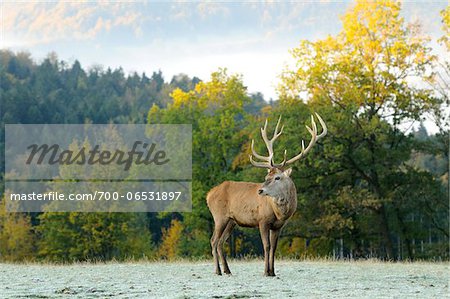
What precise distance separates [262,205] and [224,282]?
1984mm

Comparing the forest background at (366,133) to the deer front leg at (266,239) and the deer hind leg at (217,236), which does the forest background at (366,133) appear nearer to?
the deer hind leg at (217,236)

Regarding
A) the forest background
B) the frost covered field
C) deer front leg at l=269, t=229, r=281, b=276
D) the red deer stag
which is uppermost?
the forest background

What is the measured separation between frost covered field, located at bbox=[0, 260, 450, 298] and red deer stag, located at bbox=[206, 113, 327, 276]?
75 centimetres

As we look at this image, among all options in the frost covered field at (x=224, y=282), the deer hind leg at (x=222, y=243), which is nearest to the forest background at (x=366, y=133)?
the frost covered field at (x=224, y=282)

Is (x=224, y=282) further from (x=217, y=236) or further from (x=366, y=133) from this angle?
(x=366, y=133)

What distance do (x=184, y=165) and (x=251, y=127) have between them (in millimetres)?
7118

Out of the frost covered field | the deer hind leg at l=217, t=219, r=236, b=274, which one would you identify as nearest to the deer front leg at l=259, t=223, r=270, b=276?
the frost covered field

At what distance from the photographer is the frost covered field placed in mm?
12070

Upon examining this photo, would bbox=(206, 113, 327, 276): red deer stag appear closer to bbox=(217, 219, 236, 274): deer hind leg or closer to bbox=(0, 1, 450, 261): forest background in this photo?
bbox=(217, 219, 236, 274): deer hind leg

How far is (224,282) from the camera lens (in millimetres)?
13750

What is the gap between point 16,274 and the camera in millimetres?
15867

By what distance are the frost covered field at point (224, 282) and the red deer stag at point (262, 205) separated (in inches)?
29.6

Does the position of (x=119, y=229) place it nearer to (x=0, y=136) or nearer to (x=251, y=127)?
(x=251, y=127)

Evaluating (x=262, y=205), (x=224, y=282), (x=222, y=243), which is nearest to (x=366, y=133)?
(x=222, y=243)
